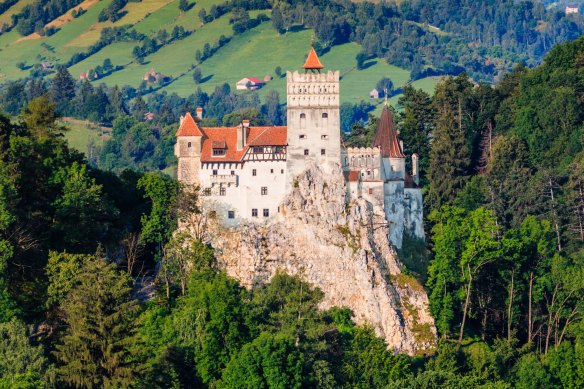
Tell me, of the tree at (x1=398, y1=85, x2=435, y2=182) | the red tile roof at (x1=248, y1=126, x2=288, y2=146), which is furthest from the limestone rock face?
the tree at (x1=398, y1=85, x2=435, y2=182)

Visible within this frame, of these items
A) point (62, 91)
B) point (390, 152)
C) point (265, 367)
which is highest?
point (62, 91)

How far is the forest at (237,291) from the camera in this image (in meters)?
73.0

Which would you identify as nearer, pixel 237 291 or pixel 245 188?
pixel 237 291

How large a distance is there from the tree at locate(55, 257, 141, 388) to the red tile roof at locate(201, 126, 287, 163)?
12527mm

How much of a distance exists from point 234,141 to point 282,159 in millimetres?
3166

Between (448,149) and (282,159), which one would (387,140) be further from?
(448,149)

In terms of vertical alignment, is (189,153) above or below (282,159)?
above

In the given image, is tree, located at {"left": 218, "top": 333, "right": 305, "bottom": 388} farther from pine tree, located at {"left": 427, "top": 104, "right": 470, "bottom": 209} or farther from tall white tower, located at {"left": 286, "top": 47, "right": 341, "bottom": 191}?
pine tree, located at {"left": 427, "top": 104, "right": 470, "bottom": 209}

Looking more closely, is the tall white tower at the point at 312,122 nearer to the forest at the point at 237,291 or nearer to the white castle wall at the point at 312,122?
the white castle wall at the point at 312,122

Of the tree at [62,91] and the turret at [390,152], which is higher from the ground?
the tree at [62,91]

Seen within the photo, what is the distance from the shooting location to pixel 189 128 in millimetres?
85125

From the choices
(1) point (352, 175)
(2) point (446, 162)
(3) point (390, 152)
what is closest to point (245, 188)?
(1) point (352, 175)

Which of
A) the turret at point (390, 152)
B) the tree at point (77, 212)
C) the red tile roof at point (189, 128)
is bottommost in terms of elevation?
the tree at point (77, 212)

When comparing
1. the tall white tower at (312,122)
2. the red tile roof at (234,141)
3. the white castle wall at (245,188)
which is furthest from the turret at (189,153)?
the tall white tower at (312,122)
